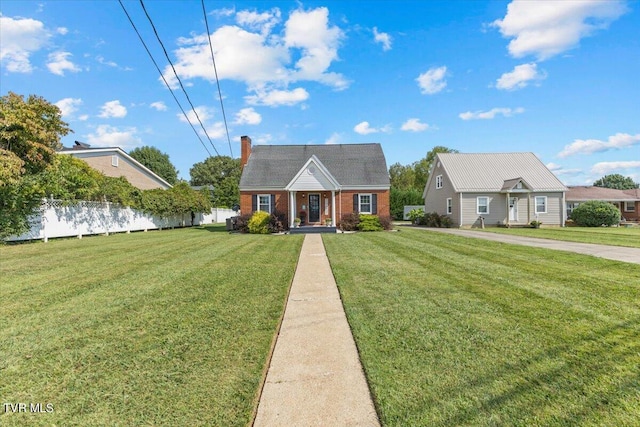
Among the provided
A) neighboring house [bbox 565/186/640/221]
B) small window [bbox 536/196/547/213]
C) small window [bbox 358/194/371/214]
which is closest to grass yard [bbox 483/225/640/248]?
small window [bbox 536/196/547/213]

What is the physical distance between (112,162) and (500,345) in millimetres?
32674

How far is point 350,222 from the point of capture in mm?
21547

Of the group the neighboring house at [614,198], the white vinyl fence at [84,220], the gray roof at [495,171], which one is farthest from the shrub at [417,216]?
the white vinyl fence at [84,220]

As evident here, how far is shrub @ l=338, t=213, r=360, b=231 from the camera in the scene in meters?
21.5

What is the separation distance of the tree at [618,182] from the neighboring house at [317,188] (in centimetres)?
8542

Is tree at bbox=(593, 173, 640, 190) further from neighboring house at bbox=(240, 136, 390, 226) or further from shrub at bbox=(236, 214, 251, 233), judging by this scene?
shrub at bbox=(236, 214, 251, 233)

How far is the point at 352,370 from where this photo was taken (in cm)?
299

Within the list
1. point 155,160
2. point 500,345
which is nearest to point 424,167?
point 155,160

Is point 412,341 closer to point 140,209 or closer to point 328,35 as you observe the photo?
point 328,35

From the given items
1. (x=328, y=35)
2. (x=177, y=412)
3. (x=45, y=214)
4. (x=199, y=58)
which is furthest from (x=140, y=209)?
(x=177, y=412)

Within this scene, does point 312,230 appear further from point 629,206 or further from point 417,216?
point 629,206

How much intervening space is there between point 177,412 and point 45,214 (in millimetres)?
17254

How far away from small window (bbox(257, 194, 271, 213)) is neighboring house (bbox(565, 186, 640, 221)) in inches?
1263

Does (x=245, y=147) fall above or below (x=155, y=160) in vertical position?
below
